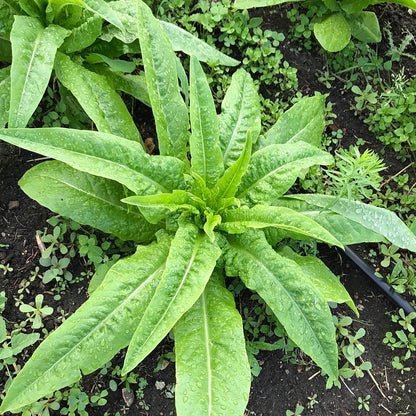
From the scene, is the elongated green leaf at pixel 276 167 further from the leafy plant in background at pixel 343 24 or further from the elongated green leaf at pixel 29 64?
the leafy plant in background at pixel 343 24

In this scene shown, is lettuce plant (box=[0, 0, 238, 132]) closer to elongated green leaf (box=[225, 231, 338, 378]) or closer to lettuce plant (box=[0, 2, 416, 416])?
lettuce plant (box=[0, 2, 416, 416])

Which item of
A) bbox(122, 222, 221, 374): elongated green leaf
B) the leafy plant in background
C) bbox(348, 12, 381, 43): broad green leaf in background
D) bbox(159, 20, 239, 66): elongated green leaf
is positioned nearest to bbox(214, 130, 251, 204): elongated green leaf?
bbox(122, 222, 221, 374): elongated green leaf

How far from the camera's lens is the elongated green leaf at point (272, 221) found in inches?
73.5

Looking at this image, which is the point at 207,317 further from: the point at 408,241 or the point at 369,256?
the point at 369,256

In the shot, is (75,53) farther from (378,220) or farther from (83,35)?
(378,220)

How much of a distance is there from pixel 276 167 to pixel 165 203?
25.4 inches

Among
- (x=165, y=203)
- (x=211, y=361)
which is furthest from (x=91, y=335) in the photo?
(x=165, y=203)

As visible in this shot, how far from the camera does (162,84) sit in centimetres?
214

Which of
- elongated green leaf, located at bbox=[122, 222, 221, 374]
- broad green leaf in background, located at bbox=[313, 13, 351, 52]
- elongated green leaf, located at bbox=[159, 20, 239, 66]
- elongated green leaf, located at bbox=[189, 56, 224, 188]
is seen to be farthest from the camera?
broad green leaf in background, located at bbox=[313, 13, 351, 52]

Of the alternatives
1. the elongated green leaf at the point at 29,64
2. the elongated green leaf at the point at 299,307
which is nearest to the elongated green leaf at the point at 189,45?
the elongated green leaf at the point at 29,64

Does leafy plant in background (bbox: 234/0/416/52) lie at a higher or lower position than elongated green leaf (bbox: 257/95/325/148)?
higher

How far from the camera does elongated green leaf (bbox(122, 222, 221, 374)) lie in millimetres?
1608

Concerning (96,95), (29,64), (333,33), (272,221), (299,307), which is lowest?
(299,307)

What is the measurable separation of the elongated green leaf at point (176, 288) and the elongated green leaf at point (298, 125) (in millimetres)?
807
